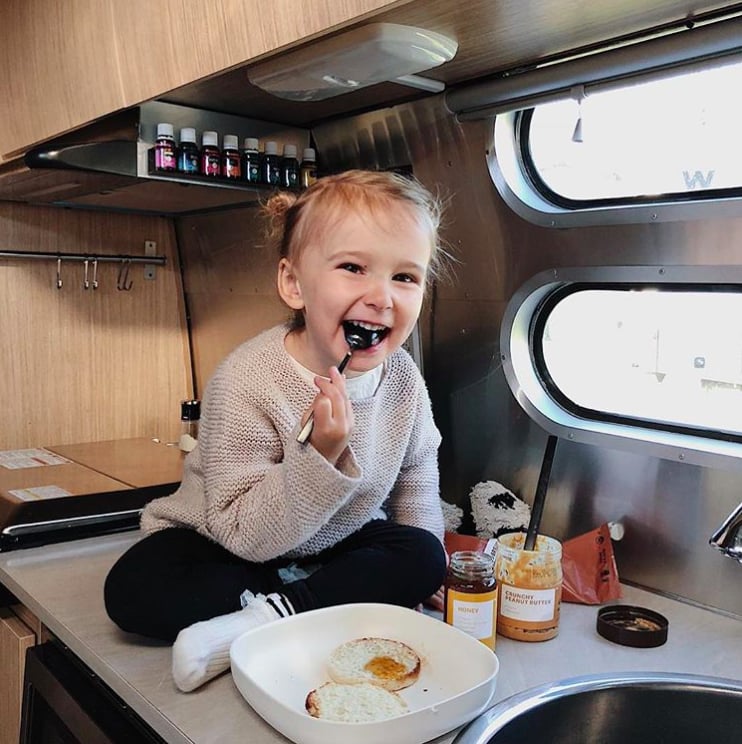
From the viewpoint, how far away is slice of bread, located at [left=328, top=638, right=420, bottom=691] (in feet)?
3.29

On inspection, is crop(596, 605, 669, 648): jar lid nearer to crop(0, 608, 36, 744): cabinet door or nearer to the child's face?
the child's face

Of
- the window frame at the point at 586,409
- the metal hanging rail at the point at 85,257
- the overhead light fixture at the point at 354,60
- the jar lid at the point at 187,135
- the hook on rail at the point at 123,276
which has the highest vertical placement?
the overhead light fixture at the point at 354,60

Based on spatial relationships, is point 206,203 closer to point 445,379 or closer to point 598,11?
point 445,379

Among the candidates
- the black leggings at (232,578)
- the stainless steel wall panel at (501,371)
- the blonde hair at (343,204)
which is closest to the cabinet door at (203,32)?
the blonde hair at (343,204)

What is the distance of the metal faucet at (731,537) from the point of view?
103cm

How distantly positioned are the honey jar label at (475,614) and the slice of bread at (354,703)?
0.57 ft

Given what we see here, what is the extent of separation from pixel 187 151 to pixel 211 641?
92 centimetres

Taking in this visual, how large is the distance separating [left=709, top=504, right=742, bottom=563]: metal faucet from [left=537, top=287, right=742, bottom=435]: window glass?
0.90 ft

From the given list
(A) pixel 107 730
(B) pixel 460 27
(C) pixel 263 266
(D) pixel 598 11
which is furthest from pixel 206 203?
(A) pixel 107 730

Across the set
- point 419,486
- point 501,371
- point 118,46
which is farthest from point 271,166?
point 419,486

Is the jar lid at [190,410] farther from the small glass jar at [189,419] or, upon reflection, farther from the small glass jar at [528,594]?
the small glass jar at [528,594]

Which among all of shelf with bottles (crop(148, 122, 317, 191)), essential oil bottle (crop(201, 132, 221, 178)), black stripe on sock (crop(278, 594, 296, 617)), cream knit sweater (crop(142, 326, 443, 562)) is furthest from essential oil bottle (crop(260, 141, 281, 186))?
black stripe on sock (crop(278, 594, 296, 617))

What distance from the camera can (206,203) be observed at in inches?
76.2

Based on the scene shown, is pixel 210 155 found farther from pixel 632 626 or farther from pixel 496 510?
pixel 632 626
